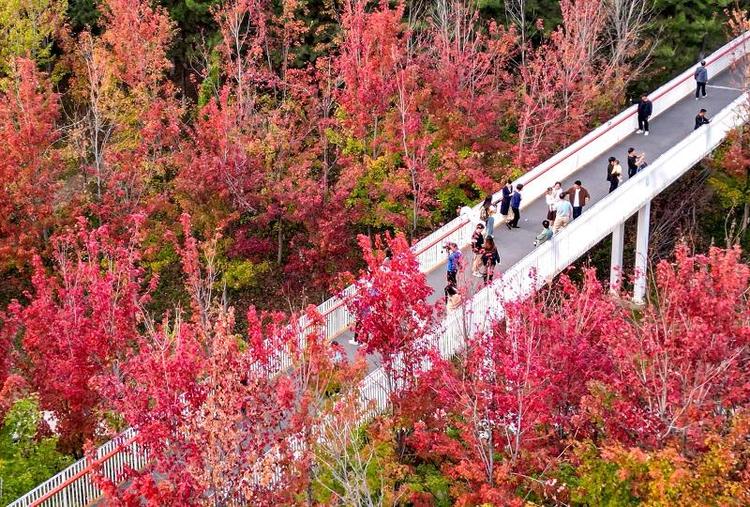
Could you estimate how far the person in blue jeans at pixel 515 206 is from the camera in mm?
29547

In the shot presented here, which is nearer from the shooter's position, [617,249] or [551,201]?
[551,201]

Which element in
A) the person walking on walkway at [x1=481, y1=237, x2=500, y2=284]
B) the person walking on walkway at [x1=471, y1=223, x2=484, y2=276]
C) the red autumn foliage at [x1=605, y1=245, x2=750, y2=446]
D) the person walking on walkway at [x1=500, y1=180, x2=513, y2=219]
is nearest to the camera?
the red autumn foliage at [x1=605, y1=245, x2=750, y2=446]

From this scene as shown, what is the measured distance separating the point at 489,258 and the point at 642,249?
8.79 metres

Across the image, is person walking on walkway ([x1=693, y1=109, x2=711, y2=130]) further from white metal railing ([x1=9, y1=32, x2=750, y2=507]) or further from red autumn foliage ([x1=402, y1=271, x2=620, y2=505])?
red autumn foliage ([x1=402, y1=271, x2=620, y2=505])

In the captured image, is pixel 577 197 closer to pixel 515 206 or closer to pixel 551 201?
pixel 551 201

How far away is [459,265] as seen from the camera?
971 inches

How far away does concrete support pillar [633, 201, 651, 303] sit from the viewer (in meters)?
33.2

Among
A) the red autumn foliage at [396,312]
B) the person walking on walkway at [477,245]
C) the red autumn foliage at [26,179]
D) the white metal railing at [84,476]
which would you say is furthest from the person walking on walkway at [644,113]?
the white metal railing at [84,476]

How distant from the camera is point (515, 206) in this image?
97.1 ft

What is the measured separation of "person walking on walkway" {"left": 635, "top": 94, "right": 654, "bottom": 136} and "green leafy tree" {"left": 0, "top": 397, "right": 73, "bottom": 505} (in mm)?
21049

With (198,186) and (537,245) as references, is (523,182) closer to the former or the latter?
(537,245)

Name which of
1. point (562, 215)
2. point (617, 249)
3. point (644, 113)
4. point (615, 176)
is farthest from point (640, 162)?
point (562, 215)

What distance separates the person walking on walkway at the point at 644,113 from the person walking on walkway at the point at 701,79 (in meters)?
3.60

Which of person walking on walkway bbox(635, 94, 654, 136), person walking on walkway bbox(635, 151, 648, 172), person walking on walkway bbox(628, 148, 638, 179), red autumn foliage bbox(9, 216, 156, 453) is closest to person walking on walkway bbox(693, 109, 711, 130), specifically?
A: person walking on walkway bbox(635, 94, 654, 136)
